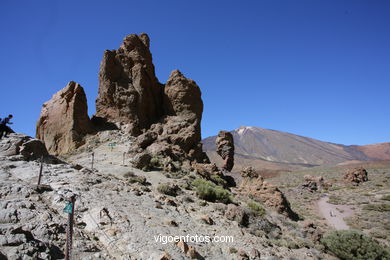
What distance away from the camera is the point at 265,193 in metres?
16.3

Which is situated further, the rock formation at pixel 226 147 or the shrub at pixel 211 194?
the rock formation at pixel 226 147

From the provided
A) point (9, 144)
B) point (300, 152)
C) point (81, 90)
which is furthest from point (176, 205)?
point (300, 152)

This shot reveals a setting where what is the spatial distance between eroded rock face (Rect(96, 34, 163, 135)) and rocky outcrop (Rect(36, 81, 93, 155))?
219 cm

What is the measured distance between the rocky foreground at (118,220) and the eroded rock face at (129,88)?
9.40m

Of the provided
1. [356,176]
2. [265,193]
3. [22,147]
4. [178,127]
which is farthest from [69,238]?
[356,176]

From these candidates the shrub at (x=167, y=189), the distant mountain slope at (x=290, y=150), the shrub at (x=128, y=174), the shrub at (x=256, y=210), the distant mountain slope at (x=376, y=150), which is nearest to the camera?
the shrub at (x=167, y=189)

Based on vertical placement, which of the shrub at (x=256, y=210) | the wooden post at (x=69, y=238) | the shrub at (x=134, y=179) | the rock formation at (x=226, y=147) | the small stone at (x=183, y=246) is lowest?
the small stone at (x=183, y=246)

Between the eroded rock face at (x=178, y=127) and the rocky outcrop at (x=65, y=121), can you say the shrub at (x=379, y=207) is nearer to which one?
the eroded rock face at (x=178, y=127)

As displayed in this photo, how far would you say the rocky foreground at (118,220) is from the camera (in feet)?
18.4

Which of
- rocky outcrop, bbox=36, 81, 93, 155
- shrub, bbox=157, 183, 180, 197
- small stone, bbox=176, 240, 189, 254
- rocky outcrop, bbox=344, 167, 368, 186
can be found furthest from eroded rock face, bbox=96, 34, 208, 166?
Answer: rocky outcrop, bbox=344, 167, 368, 186

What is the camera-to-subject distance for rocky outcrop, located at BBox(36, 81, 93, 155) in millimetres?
19688

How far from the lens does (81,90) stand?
2130 cm

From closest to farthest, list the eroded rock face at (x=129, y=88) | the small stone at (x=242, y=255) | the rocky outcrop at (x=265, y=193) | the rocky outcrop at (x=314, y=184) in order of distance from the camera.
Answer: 1. the small stone at (x=242, y=255)
2. the rocky outcrop at (x=265, y=193)
3. the eroded rock face at (x=129, y=88)
4. the rocky outcrop at (x=314, y=184)

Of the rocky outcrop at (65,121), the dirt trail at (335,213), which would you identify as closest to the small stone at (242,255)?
the dirt trail at (335,213)
